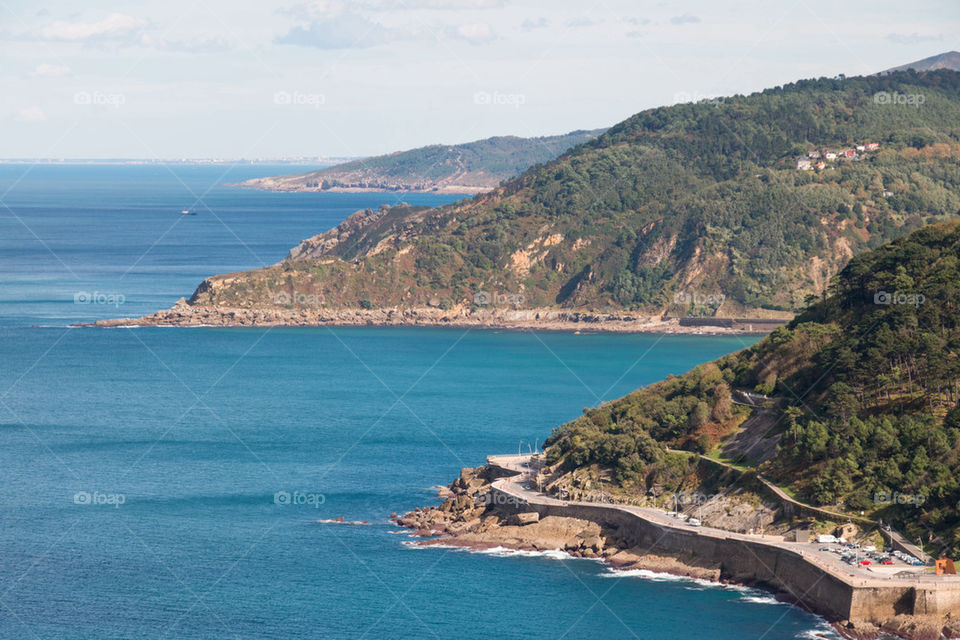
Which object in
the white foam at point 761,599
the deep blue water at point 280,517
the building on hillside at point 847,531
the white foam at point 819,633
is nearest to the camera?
the white foam at point 819,633

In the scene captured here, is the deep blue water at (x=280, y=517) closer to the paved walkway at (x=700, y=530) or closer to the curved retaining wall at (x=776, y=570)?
the curved retaining wall at (x=776, y=570)

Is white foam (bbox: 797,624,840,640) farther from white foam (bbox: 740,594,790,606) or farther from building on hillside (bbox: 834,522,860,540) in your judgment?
building on hillside (bbox: 834,522,860,540)

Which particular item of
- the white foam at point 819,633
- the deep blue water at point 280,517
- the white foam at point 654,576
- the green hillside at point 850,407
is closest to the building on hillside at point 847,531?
the green hillside at point 850,407

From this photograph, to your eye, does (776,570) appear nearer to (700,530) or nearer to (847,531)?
(847,531)

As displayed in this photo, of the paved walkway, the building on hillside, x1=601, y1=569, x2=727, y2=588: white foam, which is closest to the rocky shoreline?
x1=601, y1=569, x2=727, y2=588: white foam

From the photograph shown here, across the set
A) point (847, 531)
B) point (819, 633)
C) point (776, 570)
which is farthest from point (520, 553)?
point (819, 633)

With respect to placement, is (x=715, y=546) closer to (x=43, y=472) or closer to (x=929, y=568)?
(x=929, y=568)
